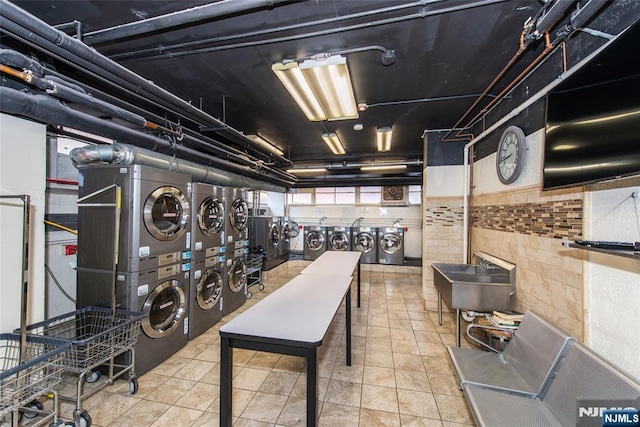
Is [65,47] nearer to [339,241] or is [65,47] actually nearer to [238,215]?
[238,215]

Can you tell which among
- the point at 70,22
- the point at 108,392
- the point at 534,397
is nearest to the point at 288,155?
the point at 70,22

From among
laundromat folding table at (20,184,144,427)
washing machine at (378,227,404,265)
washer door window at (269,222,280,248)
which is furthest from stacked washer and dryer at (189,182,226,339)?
washing machine at (378,227,404,265)

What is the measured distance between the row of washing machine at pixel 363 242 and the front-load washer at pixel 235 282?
363 centimetres

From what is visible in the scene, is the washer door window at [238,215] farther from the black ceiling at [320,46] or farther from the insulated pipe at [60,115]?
the black ceiling at [320,46]

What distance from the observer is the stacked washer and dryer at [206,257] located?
3326 millimetres

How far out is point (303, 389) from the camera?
7.77 feet

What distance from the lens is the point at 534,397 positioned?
5.26ft

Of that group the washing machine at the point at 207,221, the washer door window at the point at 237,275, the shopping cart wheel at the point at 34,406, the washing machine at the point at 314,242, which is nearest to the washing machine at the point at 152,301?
the washing machine at the point at 207,221

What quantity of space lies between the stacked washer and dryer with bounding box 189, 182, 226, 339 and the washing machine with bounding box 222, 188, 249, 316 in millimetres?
131

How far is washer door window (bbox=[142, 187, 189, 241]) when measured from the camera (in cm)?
264

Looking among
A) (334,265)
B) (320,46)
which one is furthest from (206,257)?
(320,46)

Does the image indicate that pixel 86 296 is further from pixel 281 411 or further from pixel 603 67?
pixel 603 67

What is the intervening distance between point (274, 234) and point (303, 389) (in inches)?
194

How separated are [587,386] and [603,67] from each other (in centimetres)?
170
